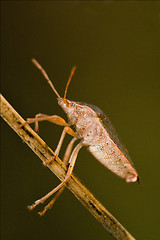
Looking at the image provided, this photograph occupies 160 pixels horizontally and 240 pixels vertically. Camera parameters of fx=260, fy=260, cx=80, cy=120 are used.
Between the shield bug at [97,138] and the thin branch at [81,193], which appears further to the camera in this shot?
the shield bug at [97,138]

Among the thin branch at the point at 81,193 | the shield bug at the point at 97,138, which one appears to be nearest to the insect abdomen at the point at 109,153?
the shield bug at the point at 97,138

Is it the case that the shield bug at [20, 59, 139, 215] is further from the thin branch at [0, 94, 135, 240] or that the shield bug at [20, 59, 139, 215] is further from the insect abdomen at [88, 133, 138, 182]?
the thin branch at [0, 94, 135, 240]

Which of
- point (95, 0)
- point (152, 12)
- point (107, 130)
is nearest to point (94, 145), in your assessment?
point (107, 130)

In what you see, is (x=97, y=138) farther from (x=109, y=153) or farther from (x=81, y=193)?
(x=81, y=193)

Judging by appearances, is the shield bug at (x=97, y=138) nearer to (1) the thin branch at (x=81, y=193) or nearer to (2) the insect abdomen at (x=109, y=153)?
(2) the insect abdomen at (x=109, y=153)

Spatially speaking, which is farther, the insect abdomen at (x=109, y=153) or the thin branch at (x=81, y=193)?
the insect abdomen at (x=109, y=153)

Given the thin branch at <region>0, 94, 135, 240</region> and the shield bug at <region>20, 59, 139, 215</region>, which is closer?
the thin branch at <region>0, 94, 135, 240</region>

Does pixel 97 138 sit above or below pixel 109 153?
above

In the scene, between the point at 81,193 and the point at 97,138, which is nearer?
the point at 81,193

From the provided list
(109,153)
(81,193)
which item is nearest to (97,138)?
(109,153)

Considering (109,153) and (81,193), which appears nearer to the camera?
(81,193)

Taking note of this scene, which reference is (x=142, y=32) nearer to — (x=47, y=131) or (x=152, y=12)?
(x=152, y=12)

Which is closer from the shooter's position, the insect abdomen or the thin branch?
the thin branch

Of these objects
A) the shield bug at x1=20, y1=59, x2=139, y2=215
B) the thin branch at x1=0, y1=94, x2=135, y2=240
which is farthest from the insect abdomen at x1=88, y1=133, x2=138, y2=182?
the thin branch at x1=0, y1=94, x2=135, y2=240
